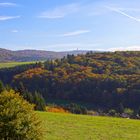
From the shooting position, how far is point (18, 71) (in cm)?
18562

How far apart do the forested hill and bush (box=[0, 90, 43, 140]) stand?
3875 inches

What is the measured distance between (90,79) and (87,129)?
11722 centimetres

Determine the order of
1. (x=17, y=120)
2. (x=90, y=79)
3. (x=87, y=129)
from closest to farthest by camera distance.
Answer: (x=17, y=120)
(x=87, y=129)
(x=90, y=79)

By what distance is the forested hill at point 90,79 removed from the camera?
134 metres

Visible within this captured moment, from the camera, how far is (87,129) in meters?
30.6

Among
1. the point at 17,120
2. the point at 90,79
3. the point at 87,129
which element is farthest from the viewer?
the point at 90,79

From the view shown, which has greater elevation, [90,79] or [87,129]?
[87,129]

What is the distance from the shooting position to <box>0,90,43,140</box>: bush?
17.8m

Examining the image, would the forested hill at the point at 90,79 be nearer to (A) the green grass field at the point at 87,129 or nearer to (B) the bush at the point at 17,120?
(A) the green grass field at the point at 87,129

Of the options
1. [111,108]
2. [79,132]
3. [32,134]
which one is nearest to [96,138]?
[79,132]

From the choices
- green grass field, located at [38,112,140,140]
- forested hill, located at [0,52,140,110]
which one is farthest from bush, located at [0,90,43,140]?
forested hill, located at [0,52,140,110]

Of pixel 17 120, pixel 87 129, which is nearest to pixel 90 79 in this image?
pixel 87 129

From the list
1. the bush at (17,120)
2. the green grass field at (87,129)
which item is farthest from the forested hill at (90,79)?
the bush at (17,120)

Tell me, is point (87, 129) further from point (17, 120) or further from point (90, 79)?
point (90, 79)
